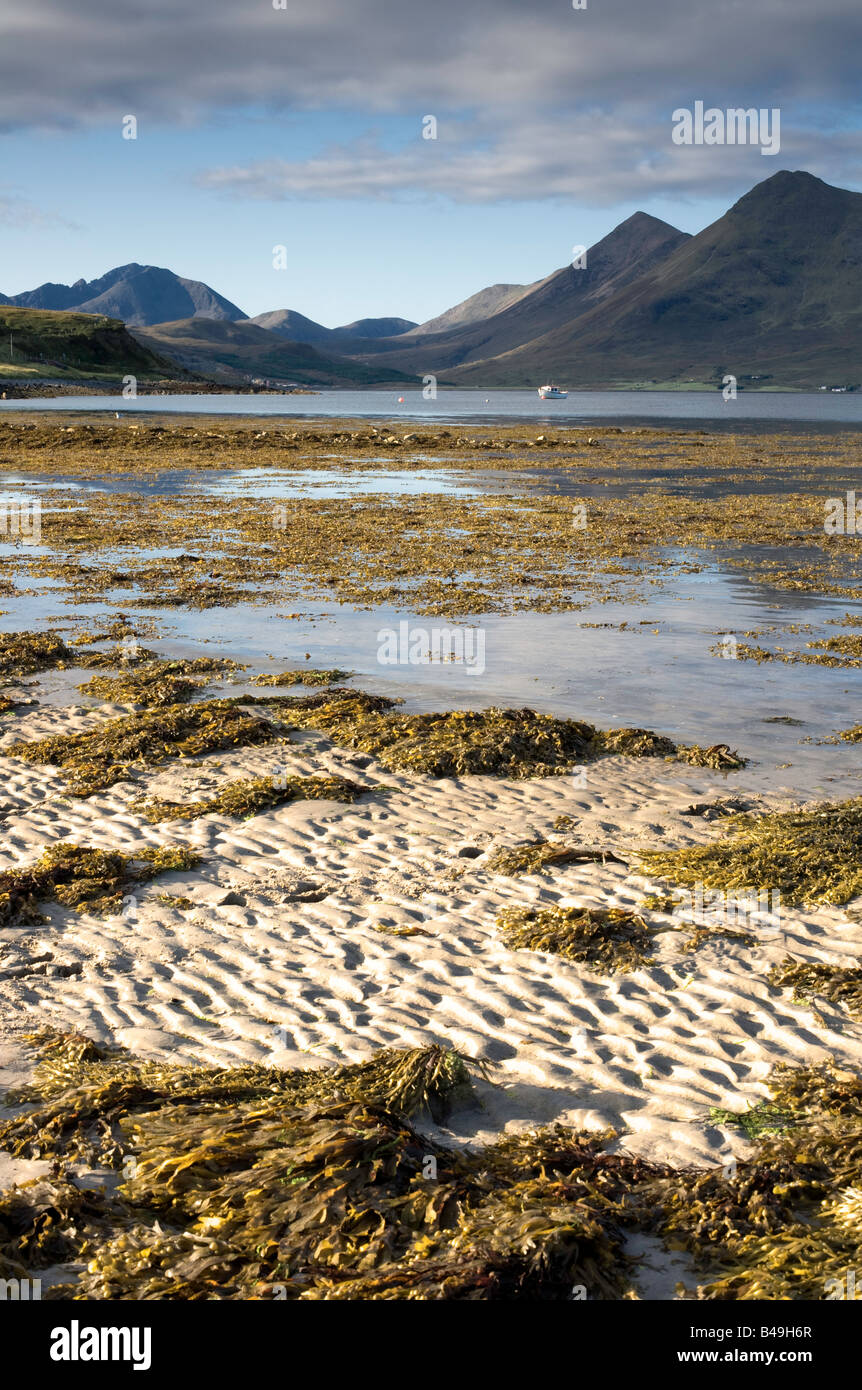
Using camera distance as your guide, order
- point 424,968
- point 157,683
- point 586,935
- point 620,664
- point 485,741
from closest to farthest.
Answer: point 424,968, point 586,935, point 485,741, point 157,683, point 620,664

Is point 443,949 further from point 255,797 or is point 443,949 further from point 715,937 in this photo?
point 255,797

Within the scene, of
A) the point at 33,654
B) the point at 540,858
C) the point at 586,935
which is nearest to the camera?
the point at 586,935

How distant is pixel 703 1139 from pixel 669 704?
8900 mm

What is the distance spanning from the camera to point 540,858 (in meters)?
8.92

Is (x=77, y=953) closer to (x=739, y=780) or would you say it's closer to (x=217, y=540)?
(x=739, y=780)

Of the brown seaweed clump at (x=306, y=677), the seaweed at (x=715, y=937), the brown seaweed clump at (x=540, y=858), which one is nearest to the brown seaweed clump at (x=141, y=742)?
the brown seaweed clump at (x=306, y=677)

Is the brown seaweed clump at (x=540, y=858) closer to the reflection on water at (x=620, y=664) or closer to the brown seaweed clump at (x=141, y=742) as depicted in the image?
the reflection on water at (x=620, y=664)

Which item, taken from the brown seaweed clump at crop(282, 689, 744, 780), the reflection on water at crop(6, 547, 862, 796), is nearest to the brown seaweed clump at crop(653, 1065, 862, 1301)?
the reflection on water at crop(6, 547, 862, 796)

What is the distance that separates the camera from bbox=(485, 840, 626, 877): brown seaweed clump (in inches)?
347

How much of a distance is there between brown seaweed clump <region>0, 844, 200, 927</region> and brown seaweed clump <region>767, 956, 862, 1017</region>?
4.75 metres

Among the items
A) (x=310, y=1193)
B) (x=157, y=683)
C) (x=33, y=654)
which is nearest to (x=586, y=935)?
(x=310, y=1193)

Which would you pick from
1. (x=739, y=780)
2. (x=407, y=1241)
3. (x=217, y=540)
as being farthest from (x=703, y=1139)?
(x=217, y=540)

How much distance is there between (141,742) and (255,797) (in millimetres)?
2199

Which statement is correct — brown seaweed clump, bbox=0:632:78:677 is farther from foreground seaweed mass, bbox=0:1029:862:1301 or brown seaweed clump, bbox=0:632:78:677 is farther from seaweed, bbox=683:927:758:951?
seaweed, bbox=683:927:758:951
